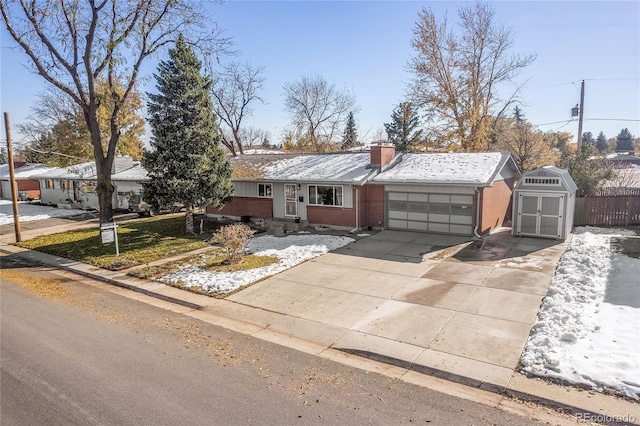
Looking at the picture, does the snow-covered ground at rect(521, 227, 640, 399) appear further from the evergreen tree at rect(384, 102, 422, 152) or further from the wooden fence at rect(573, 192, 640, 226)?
the evergreen tree at rect(384, 102, 422, 152)

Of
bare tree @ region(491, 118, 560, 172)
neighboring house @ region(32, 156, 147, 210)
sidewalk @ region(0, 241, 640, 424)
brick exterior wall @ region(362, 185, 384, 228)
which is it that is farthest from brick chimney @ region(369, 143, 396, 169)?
neighboring house @ region(32, 156, 147, 210)

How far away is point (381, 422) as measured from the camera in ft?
17.3

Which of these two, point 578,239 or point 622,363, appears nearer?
point 622,363

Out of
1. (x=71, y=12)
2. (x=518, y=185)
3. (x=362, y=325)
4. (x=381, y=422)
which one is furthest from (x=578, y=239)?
(x=71, y=12)

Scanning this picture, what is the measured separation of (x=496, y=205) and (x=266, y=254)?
11.0 metres

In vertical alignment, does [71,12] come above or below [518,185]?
above

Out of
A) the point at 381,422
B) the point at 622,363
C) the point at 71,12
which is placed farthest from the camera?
the point at 71,12

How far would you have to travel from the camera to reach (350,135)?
5422cm

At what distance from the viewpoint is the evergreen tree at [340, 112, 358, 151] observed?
5358 centimetres

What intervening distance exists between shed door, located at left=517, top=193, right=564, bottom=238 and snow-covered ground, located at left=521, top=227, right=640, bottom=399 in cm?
390

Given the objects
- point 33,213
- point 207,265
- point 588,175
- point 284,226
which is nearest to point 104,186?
point 284,226

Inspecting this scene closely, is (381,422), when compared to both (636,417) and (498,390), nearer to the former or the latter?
(498,390)

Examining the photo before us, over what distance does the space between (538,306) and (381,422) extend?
577 cm

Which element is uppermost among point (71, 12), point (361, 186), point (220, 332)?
point (71, 12)
